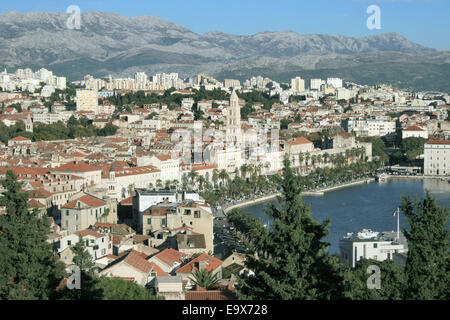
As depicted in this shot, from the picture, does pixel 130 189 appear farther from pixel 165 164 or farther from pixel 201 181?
pixel 201 181

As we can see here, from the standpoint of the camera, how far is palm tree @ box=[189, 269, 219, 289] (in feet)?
18.9

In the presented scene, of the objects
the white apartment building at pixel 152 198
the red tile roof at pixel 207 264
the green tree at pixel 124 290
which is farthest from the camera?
the white apartment building at pixel 152 198

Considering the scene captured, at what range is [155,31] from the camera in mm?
89750

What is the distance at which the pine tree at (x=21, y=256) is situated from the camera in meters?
3.97

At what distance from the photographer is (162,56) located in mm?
74562

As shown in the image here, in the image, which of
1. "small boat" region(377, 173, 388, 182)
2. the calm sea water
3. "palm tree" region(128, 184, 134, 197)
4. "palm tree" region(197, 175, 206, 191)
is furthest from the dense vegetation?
"small boat" region(377, 173, 388, 182)

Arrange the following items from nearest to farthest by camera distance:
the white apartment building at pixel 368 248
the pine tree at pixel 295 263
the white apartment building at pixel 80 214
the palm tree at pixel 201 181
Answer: the pine tree at pixel 295 263
the white apartment building at pixel 368 248
the white apartment building at pixel 80 214
the palm tree at pixel 201 181

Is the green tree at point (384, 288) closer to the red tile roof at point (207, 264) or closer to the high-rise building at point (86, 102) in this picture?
the red tile roof at point (207, 264)

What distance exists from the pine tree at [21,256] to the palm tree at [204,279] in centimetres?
139

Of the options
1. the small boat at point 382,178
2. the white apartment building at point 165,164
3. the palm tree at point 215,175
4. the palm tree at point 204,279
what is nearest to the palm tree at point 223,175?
the palm tree at point 215,175

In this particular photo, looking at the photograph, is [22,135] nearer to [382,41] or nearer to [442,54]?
[442,54]

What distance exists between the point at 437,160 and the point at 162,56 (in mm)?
56554

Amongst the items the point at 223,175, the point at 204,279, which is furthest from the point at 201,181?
the point at 204,279

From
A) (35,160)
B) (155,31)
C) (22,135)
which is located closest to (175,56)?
(155,31)
